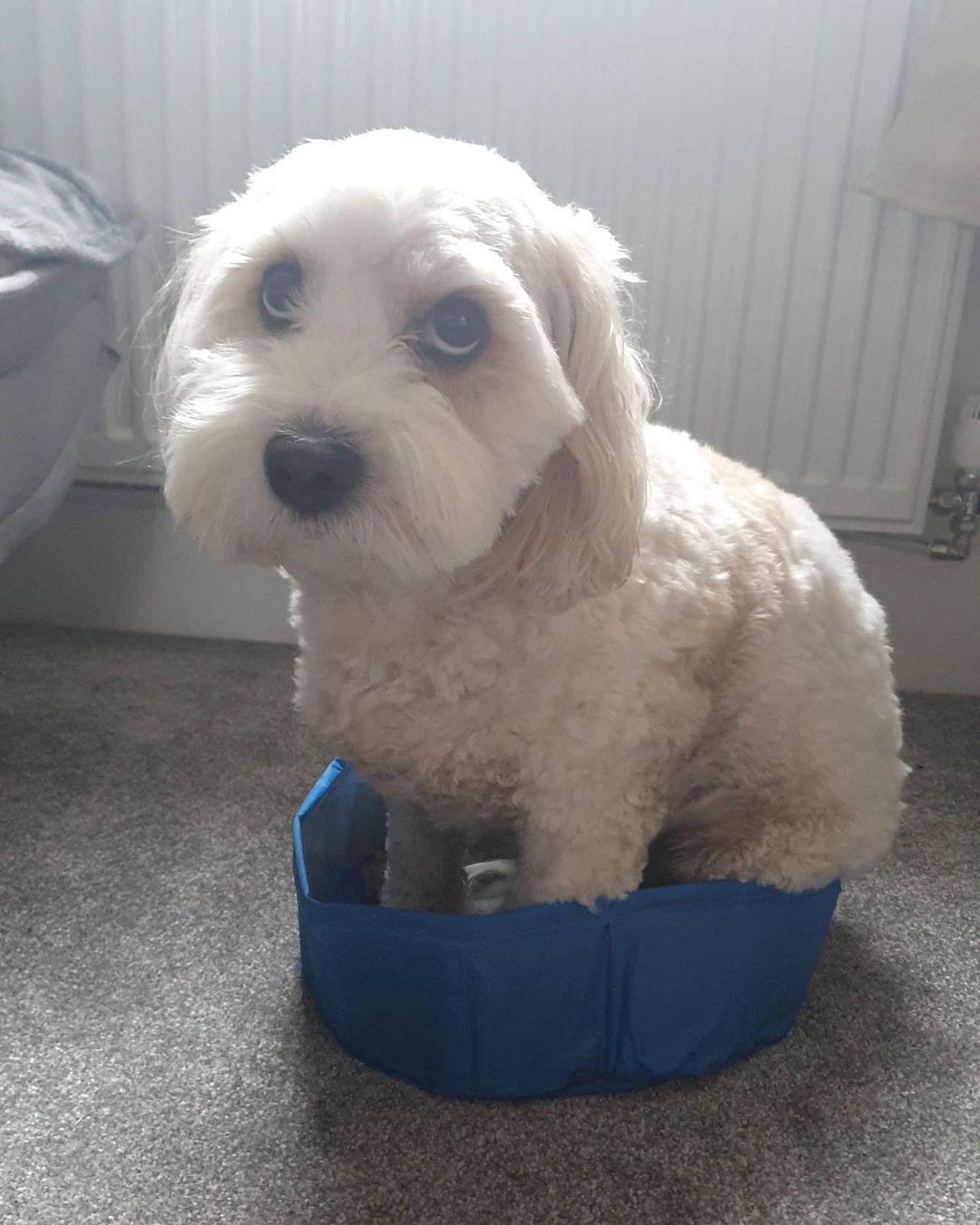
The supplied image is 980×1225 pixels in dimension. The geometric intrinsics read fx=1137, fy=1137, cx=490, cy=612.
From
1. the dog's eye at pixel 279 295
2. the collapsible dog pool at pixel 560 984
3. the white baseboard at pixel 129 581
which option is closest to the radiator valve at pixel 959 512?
the collapsible dog pool at pixel 560 984

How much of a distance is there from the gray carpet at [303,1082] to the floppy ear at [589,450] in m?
0.41

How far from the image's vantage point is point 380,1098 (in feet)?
2.85

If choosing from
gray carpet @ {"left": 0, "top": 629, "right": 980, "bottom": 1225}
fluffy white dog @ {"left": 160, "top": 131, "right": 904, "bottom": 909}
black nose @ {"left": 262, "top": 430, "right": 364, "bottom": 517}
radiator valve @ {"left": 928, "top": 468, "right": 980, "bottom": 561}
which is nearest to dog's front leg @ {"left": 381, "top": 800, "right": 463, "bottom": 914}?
fluffy white dog @ {"left": 160, "top": 131, "right": 904, "bottom": 909}

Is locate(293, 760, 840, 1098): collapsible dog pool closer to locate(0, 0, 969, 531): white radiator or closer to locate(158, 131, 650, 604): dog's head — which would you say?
locate(158, 131, 650, 604): dog's head

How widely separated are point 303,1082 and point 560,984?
0.72 ft

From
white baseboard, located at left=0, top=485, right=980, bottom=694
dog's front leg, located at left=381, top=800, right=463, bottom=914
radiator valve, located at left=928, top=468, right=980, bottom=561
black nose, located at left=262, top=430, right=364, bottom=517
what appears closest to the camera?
black nose, located at left=262, top=430, right=364, bottom=517

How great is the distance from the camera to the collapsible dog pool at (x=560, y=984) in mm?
823

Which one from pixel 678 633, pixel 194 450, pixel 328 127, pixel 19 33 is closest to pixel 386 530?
pixel 194 450

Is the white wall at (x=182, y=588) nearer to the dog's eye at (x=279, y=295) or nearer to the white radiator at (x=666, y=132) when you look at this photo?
the white radiator at (x=666, y=132)

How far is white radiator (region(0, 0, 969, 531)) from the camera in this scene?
1.34 m

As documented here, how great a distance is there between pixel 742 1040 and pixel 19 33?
1411 millimetres

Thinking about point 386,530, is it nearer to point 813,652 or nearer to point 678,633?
point 678,633

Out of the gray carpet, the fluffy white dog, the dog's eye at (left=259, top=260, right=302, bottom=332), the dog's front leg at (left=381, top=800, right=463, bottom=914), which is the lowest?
the gray carpet

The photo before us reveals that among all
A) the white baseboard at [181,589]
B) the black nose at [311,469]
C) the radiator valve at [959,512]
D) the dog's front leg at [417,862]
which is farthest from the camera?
the white baseboard at [181,589]
